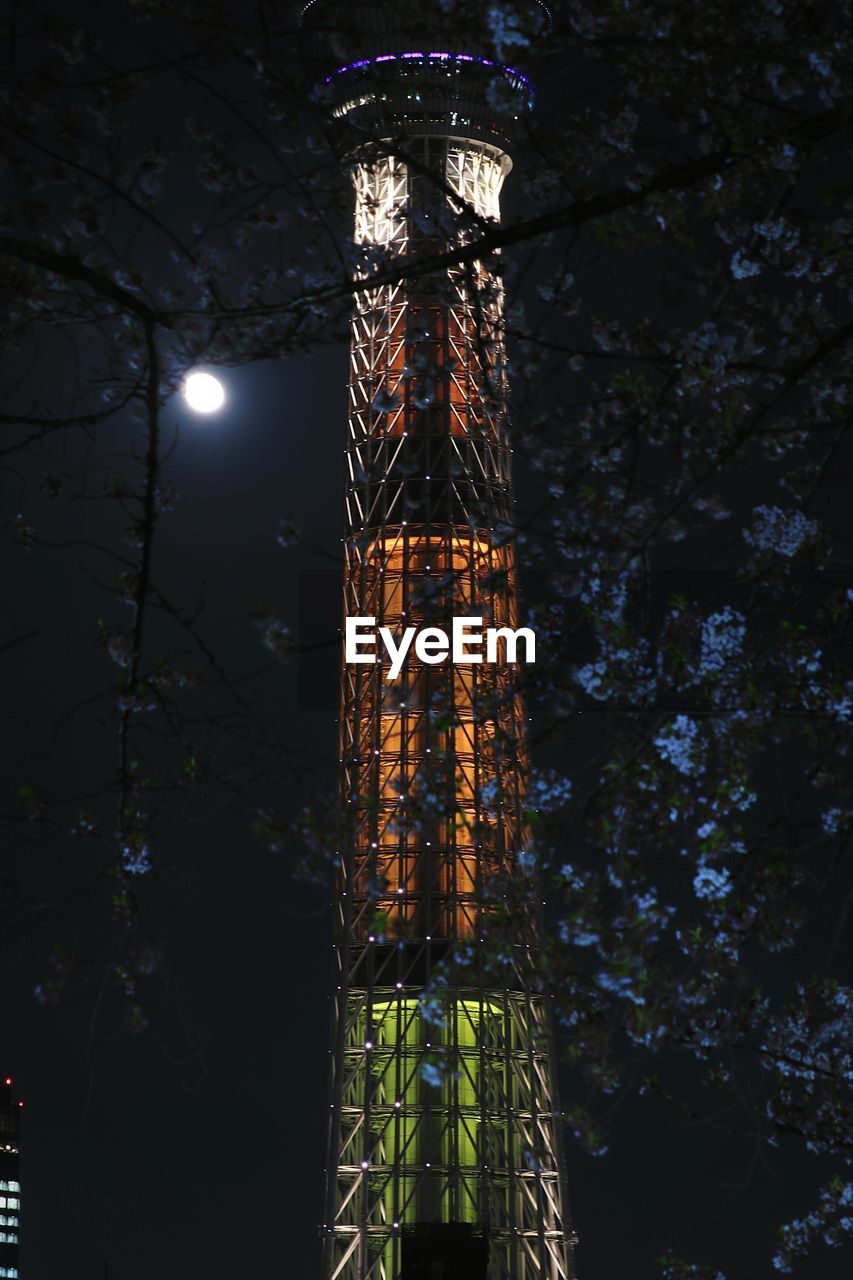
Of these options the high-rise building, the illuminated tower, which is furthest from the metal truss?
the high-rise building

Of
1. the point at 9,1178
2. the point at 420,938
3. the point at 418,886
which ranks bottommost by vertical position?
the point at 420,938

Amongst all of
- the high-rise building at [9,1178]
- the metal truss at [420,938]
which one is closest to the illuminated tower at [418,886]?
the metal truss at [420,938]

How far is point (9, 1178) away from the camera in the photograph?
411 feet

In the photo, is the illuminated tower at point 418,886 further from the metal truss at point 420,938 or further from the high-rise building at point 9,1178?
the high-rise building at point 9,1178

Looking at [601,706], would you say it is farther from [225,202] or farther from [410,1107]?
[410,1107]

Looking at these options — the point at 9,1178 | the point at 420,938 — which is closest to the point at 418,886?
the point at 420,938

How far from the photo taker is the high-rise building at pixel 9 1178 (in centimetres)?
12281

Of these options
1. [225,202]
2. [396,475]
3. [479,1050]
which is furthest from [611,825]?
[396,475]

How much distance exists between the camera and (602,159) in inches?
417

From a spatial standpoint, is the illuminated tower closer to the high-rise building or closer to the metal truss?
the metal truss

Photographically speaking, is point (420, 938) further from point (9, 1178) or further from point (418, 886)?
point (9, 1178)

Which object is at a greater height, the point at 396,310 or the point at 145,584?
the point at 396,310

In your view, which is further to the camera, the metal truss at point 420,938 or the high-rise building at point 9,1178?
the high-rise building at point 9,1178

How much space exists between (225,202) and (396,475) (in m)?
21.6
